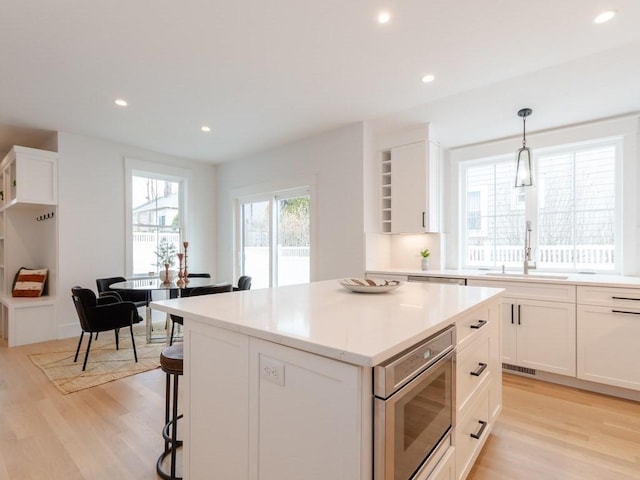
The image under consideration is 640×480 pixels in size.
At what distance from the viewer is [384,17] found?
2176mm

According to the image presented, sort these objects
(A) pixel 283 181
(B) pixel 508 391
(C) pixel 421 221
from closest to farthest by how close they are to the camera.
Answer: (B) pixel 508 391, (C) pixel 421 221, (A) pixel 283 181

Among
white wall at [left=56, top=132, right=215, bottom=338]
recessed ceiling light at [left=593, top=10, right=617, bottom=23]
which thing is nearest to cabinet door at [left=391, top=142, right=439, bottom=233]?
recessed ceiling light at [left=593, top=10, right=617, bottom=23]

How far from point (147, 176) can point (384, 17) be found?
461cm

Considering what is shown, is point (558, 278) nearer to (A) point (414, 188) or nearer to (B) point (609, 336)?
(B) point (609, 336)

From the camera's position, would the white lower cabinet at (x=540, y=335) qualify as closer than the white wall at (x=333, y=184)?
Yes

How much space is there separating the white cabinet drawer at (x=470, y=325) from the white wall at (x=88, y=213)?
495cm

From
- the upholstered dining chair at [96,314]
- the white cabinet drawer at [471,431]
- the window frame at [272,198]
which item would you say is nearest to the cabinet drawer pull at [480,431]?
the white cabinet drawer at [471,431]

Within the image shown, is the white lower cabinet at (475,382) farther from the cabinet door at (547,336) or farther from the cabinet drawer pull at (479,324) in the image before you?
the cabinet door at (547,336)

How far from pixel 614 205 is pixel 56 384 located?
5.69 m

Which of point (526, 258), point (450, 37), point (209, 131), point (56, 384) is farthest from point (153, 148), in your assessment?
point (526, 258)

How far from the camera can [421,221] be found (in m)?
4.00

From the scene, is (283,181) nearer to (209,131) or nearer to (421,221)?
(209,131)

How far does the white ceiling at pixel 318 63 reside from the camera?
7.03 ft

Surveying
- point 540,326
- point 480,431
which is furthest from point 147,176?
point 540,326
